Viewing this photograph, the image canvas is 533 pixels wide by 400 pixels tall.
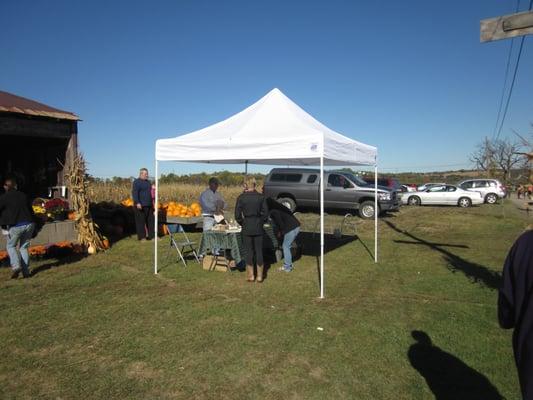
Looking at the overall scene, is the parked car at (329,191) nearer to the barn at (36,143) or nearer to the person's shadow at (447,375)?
the barn at (36,143)

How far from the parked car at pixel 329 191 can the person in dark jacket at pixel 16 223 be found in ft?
40.2

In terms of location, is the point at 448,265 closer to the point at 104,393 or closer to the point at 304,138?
the point at 304,138

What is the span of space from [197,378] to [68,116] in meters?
8.90

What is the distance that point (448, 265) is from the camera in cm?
859

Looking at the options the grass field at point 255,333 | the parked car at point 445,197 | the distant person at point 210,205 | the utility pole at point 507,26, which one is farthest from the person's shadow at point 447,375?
the parked car at point 445,197

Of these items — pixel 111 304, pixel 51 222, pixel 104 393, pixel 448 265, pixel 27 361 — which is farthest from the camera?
pixel 51 222

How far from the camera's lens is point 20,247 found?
7473 mm

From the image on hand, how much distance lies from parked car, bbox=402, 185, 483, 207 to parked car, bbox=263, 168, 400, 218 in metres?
7.30

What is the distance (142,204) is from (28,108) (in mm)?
3665

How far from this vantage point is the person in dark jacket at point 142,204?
11.4 m

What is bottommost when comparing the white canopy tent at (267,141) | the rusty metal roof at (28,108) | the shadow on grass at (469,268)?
the shadow on grass at (469,268)

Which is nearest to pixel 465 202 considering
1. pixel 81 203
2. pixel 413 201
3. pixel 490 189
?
pixel 413 201

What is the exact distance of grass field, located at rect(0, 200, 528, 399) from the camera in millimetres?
3777

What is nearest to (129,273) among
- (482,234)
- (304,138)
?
(304,138)
